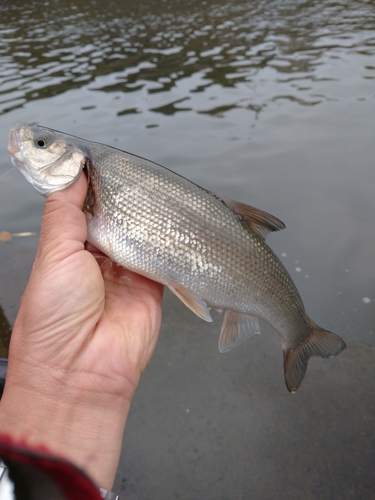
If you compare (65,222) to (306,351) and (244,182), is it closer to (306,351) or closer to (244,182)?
(306,351)

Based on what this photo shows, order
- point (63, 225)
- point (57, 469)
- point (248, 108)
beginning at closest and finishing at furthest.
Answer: point (57, 469) < point (63, 225) < point (248, 108)

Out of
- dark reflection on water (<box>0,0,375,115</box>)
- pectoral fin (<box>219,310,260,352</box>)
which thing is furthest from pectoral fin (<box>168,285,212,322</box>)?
dark reflection on water (<box>0,0,375,115</box>)

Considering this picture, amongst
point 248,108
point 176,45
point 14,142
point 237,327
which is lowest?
point 248,108

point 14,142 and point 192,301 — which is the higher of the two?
point 14,142

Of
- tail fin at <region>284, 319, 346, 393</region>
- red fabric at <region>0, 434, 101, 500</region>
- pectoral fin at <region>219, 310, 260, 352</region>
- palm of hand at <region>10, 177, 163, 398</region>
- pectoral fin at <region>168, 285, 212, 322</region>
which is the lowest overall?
tail fin at <region>284, 319, 346, 393</region>

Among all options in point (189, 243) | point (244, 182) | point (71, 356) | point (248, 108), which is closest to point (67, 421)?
point (71, 356)

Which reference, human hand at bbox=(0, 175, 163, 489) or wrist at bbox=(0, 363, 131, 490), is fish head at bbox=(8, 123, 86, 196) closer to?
human hand at bbox=(0, 175, 163, 489)

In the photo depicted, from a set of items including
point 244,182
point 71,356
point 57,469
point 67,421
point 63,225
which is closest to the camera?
point 57,469
